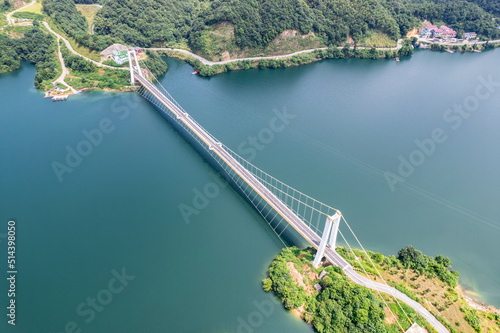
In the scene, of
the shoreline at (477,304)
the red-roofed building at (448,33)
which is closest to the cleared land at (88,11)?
the red-roofed building at (448,33)

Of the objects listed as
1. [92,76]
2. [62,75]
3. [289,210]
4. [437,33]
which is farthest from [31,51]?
[437,33]

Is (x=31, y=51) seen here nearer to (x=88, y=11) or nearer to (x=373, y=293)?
(x=88, y=11)

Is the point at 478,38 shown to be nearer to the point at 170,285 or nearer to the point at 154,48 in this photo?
the point at 154,48


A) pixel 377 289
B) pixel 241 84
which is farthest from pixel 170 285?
pixel 241 84

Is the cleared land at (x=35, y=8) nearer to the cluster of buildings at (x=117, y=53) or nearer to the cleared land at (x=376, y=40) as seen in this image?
the cluster of buildings at (x=117, y=53)

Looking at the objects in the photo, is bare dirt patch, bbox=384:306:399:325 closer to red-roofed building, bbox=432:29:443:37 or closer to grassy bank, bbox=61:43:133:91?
grassy bank, bbox=61:43:133:91

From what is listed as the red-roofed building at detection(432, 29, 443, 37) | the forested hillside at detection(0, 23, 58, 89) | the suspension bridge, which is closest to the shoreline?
the suspension bridge
